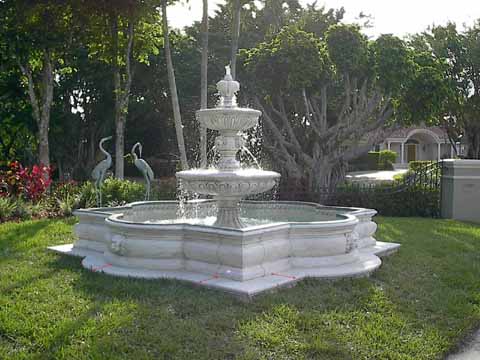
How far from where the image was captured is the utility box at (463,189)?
463 inches

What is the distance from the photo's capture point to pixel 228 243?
5.55 metres

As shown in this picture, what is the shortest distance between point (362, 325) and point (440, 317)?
0.89 metres

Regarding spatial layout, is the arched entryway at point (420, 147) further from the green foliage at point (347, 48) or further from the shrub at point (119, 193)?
the shrub at point (119, 193)

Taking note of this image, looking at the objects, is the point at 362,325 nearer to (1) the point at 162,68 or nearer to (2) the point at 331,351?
(2) the point at 331,351

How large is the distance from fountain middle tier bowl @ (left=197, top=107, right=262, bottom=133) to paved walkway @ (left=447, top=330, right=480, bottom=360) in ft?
12.3

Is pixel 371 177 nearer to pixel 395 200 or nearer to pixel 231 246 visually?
pixel 395 200

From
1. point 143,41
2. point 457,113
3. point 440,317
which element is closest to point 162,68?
point 143,41

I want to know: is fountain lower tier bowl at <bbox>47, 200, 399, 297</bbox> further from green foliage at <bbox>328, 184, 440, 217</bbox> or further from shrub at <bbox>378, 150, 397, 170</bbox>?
shrub at <bbox>378, 150, 397, 170</bbox>

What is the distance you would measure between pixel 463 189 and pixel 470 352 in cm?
845

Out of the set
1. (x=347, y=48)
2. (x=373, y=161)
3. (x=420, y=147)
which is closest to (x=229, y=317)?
(x=347, y=48)

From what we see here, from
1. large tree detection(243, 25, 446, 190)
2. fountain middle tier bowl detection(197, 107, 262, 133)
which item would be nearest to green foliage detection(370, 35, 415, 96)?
large tree detection(243, 25, 446, 190)

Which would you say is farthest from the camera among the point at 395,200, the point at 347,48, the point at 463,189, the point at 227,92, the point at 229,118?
the point at 347,48

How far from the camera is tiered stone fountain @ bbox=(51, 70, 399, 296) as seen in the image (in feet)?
18.2

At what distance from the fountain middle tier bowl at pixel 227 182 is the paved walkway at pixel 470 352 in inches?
117
